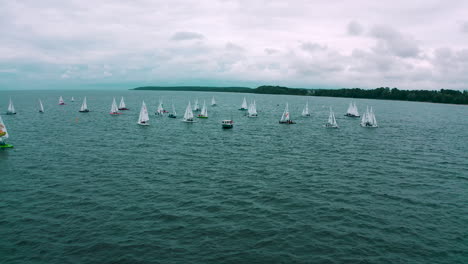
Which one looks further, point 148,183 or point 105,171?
point 105,171

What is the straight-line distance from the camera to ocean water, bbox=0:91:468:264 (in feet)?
86.1

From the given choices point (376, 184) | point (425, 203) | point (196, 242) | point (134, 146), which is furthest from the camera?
point (134, 146)

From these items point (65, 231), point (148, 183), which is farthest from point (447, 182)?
point (65, 231)

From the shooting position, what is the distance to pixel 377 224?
31672 millimetres

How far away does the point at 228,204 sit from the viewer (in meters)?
35.7

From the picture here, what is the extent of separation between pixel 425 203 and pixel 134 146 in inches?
2210

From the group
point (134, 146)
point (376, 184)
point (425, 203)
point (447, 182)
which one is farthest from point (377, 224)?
point (134, 146)

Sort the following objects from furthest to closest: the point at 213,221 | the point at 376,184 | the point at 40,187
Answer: the point at 376,184 < the point at 40,187 < the point at 213,221

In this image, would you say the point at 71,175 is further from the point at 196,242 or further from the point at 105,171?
the point at 196,242

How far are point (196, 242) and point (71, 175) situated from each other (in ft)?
91.5

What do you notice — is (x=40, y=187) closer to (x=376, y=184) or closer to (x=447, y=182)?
(x=376, y=184)

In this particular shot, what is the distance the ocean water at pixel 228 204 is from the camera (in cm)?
2625

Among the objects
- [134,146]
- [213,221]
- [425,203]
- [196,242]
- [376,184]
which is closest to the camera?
[196,242]

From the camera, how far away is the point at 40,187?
4022cm
